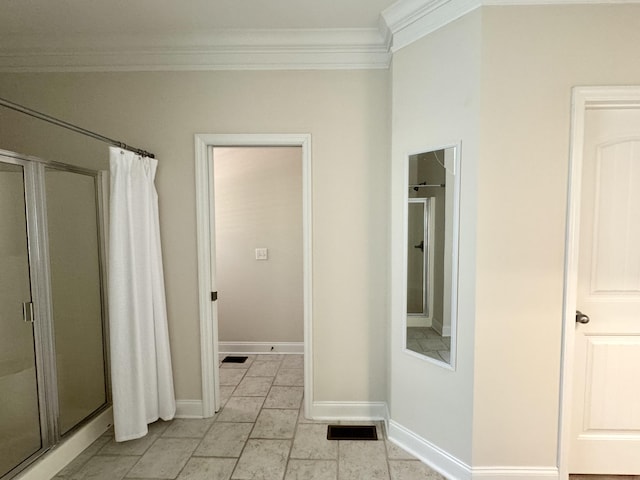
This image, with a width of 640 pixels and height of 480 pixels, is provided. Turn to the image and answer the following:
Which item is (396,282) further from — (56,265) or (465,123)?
(56,265)

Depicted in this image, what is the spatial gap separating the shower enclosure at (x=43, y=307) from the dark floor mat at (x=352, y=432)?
1.72 meters

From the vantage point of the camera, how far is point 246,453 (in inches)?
79.0

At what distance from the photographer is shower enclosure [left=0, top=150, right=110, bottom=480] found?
1.75 m

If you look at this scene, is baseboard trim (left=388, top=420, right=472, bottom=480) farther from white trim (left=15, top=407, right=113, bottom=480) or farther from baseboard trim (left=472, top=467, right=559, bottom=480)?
white trim (left=15, top=407, right=113, bottom=480)

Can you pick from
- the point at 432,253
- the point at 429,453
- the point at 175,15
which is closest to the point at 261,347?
the point at 429,453

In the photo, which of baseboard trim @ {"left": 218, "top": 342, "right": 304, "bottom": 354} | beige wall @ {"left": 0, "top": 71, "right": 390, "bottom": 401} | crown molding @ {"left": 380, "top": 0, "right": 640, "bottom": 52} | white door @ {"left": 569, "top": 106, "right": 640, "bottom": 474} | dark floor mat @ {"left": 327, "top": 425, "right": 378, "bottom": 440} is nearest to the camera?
crown molding @ {"left": 380, "top": 0, "right": 640, "bottom": 52}

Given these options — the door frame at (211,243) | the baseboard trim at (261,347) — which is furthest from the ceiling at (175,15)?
the baseboard trim at (261,347)

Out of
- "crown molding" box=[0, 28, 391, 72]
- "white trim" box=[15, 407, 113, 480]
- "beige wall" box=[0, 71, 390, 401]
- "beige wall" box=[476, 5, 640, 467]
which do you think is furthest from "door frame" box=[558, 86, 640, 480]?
A: "white trim" box=[15, 407, 113, 480]

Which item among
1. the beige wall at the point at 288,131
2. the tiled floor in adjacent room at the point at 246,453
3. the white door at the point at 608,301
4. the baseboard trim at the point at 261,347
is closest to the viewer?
the white door at the point at 608,301

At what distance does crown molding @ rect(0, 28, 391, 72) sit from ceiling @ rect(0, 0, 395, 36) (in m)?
0.05

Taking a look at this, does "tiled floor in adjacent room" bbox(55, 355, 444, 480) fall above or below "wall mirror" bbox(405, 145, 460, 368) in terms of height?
below

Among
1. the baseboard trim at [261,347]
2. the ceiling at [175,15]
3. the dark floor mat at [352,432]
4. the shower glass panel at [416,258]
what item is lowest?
the dark floor mat at [352,432]

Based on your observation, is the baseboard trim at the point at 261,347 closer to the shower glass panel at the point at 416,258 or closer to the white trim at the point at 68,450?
the white trim at the point at 68,450

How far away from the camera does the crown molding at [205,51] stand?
2156 millimetres
